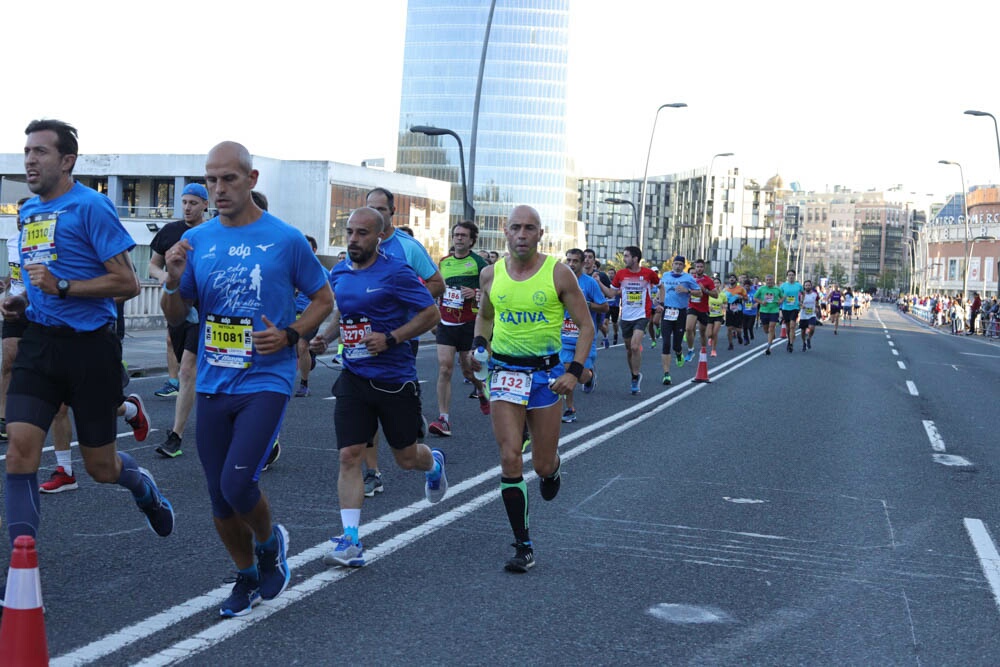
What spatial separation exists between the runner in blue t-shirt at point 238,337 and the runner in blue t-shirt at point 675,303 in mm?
13152

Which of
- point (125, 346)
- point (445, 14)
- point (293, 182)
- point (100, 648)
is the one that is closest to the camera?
point (100, 648)

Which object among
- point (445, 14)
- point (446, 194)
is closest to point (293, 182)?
point (446, 194)

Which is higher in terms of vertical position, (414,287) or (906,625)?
(414,287)

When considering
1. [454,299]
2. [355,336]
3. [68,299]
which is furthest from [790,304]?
[68,299]

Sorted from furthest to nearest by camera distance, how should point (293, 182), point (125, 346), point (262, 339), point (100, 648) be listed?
point (293, 182) < point (125, 346) < point (262, 339) < point (100, 648)

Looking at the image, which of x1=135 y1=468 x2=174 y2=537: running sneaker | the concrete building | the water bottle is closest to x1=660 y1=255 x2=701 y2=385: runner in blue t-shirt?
the water bottle

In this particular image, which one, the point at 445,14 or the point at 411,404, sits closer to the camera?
the point at 411,404

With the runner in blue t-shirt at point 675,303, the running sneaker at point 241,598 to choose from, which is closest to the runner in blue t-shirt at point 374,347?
the running sneaker at point 241,598

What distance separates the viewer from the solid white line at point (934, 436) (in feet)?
38.2

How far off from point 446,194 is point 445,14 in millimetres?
46399

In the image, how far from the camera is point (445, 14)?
151m

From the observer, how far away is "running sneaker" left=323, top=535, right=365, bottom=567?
5.59 m

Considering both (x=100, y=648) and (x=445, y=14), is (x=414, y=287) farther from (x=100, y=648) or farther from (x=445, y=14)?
(x=445, y=14)

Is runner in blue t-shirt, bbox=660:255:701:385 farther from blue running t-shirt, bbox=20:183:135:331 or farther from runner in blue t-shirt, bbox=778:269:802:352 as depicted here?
blue running t-shirt, bbox=20:183:135:331
